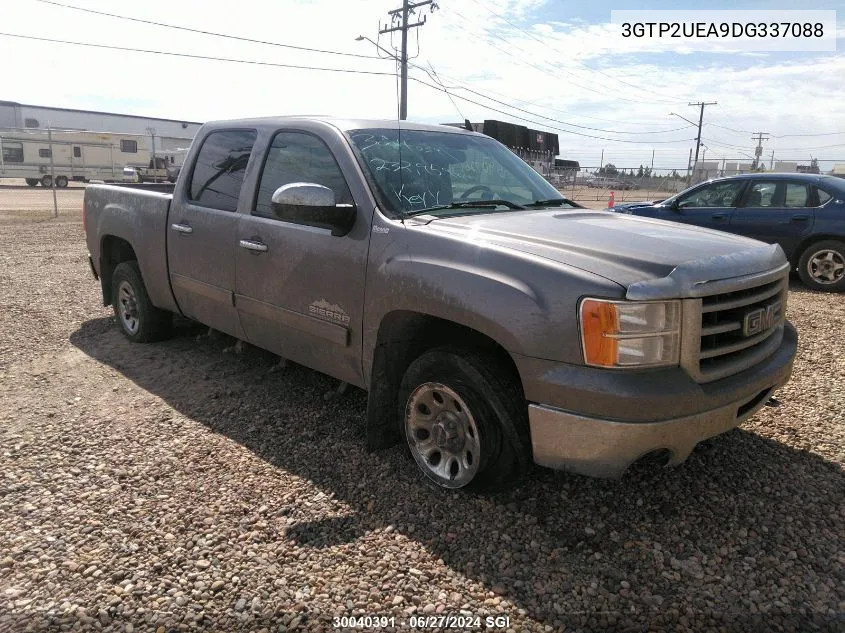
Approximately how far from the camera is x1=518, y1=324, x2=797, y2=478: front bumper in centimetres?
255

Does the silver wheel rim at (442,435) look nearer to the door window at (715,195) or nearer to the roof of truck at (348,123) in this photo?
the roof of truck at (348,123)

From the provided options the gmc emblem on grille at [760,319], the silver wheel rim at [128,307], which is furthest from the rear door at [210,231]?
the gmc emblem on grille at [760,319]

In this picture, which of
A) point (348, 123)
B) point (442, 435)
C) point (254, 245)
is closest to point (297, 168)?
point (348, 123)

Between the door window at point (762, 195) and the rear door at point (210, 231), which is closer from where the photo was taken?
the rear door at point (210, 231)

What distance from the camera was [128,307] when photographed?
5746 mm

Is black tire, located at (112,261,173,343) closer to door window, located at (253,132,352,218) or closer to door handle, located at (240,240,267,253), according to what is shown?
door handle, located at (240,240,267,253)

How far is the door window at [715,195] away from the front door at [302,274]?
753 centimetres

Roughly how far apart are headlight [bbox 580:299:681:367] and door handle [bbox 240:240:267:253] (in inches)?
84.7

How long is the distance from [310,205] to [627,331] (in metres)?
1.66

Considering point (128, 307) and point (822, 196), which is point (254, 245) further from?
point (822, 196)

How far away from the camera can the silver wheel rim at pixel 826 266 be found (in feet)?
27.7

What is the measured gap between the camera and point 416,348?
3.44 m

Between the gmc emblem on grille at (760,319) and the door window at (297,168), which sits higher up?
the door window at (297,168)

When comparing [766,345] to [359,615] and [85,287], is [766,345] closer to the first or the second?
[359,615]
